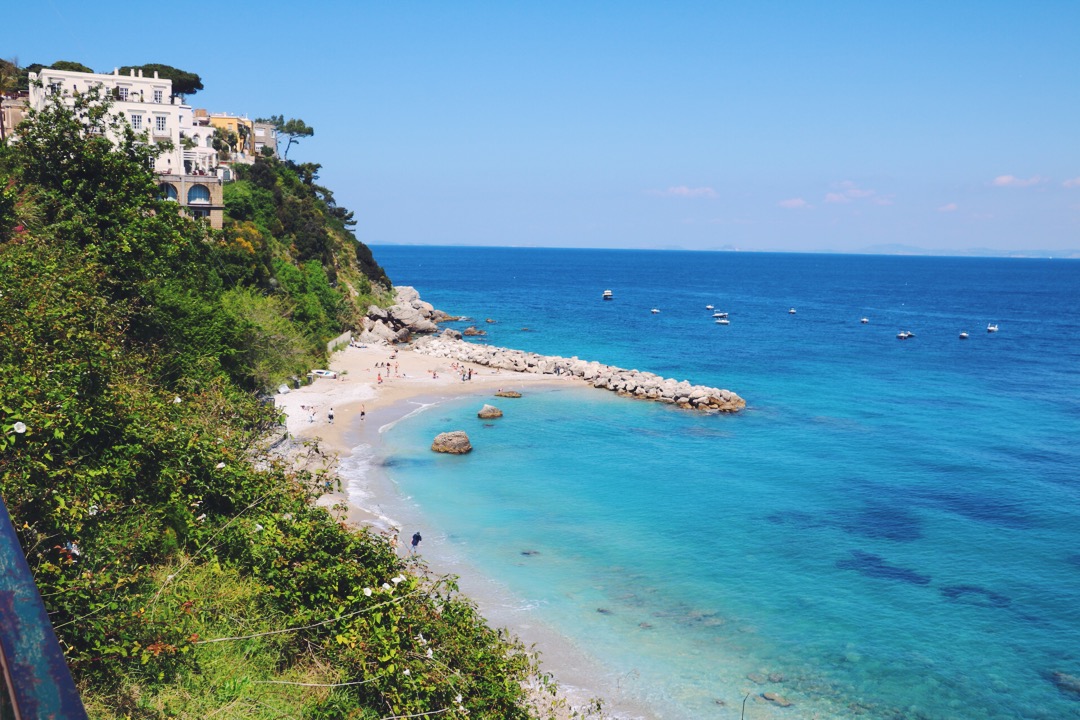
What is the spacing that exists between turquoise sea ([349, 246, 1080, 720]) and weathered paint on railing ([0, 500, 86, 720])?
18.4m

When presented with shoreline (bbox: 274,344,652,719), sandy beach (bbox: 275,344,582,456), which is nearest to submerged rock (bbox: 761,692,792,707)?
shoreline (bbox: 274,344,652,719)

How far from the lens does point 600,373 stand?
5806 cm

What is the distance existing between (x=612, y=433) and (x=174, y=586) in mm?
34397

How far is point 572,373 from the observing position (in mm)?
59562

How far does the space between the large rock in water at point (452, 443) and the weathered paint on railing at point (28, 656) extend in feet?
120

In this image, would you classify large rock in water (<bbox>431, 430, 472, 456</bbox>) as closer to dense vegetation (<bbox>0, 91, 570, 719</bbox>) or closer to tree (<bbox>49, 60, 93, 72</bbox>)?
dense vegetation (<bbox>0, 91, 570, 719</bbox>)

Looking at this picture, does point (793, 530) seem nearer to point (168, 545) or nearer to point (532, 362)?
point (168, 545)

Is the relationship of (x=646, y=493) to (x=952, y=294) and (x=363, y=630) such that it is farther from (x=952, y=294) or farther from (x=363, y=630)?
(x=952, y=294)

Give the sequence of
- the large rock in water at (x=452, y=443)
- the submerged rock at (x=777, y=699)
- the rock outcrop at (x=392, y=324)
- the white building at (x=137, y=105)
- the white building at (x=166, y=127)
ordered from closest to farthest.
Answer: the submerged rock at (x=777, y=699), the large rock in water at (x=452, y=443), the white building at (x=166, y=127), the white building at (x=137, y=105), the rock outcrop at (x=392, y=324)

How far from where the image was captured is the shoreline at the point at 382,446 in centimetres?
1961

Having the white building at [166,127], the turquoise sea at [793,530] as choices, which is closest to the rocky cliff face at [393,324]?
the white building at [166,127]

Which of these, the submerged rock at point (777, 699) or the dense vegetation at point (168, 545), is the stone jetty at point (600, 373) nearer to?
the submerged rock at point (777, 699)

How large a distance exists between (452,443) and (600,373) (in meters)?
22.0

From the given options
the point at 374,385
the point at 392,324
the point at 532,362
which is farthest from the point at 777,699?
the point at 392,324
